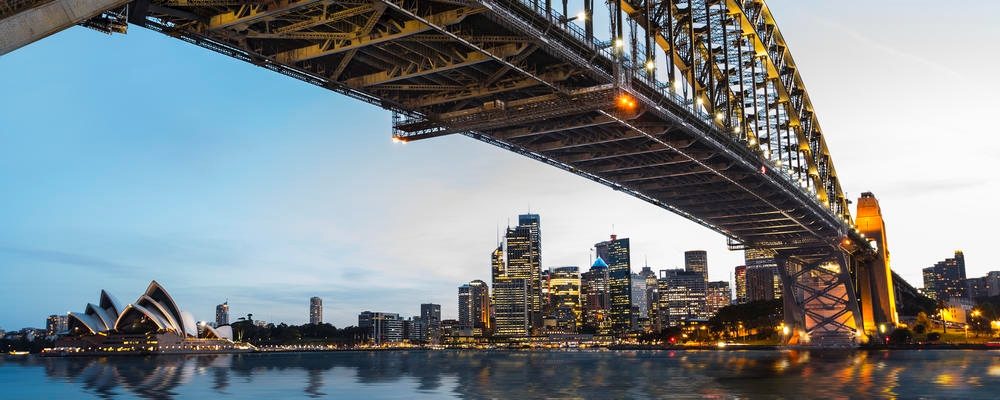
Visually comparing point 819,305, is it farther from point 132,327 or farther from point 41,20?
point 132,327

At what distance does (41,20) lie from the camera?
1477 centimetres

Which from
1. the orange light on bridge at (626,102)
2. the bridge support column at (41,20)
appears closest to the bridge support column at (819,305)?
the orange light on bridge at (626,102)

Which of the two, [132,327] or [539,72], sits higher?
[539,72]

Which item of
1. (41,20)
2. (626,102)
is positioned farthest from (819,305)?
(41,20)

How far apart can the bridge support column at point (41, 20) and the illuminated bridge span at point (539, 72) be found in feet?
0.10

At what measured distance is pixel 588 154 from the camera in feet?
154

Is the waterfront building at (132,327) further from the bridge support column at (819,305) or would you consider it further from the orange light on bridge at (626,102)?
the orange light on bridge at (626,102)

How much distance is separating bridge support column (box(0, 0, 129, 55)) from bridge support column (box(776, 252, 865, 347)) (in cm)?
8193

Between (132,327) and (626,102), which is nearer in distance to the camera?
(626,102)

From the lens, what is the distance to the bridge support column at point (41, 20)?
14.2 meters

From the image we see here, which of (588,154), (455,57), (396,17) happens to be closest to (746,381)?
(588,154)

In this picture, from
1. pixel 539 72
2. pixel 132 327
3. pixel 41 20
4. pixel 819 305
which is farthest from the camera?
pixel 132 327

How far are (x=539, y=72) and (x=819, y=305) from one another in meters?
72.5

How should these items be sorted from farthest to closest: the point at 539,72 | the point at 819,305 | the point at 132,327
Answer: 1. the point at 132,327
2. the point at 819,305
3. the point at 539,72
